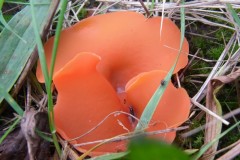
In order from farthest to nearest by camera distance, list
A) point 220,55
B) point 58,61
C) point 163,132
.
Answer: point 220,55
point 58,61
point 163,132

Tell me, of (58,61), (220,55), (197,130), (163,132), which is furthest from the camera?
(220,55)

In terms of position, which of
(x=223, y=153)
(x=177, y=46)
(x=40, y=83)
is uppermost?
(x=40, y=83)

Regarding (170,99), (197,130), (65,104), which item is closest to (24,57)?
(65,104)

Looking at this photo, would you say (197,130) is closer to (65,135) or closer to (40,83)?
(65,135)

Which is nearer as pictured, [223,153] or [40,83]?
[223,153]

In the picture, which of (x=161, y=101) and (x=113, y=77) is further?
(x=113, y=77)

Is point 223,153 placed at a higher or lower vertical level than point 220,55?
lower

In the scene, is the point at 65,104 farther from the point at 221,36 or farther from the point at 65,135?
the point at 221,36
